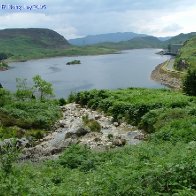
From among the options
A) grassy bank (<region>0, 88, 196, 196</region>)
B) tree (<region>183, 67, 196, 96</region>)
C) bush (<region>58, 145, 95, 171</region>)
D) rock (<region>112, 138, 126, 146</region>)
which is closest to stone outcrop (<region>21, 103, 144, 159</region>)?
rock (<region>112, 138, 126, 146</region>)

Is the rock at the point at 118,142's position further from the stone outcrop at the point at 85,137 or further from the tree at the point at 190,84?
the tree at the point at 190,84

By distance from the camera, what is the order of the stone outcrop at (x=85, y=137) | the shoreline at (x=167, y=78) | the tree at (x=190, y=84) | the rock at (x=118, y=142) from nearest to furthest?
the stone outcrop at (x=85, y=137) < the rock at (x=118, y=142) < the tree at (x=190, y=84) < the shoreline at (x=167, y=78)

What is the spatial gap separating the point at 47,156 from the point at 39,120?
13307 millimetres

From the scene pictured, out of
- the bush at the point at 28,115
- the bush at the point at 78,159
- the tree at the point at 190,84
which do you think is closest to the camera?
the bush at the point at 78,159

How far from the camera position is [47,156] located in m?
28.2

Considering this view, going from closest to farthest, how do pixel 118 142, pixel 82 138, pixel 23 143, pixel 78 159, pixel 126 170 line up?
pixel 126 170
pixel 78 159
pixel 118 142
pixel 23 143
pixel 82 138

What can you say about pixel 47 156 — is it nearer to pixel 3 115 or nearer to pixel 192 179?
pixel 3 115

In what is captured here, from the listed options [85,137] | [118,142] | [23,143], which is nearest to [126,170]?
[118,142]

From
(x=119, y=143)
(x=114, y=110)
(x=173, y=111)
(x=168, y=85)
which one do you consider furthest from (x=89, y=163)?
(x=168, y=85)

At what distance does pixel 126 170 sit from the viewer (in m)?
14.3

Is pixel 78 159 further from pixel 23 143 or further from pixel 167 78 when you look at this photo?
pixel 167 78

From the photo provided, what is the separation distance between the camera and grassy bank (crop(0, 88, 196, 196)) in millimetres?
12523

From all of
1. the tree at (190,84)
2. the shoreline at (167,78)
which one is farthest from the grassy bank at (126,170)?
the shoreline at (167,78)

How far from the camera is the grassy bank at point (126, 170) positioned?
41.1 feet
